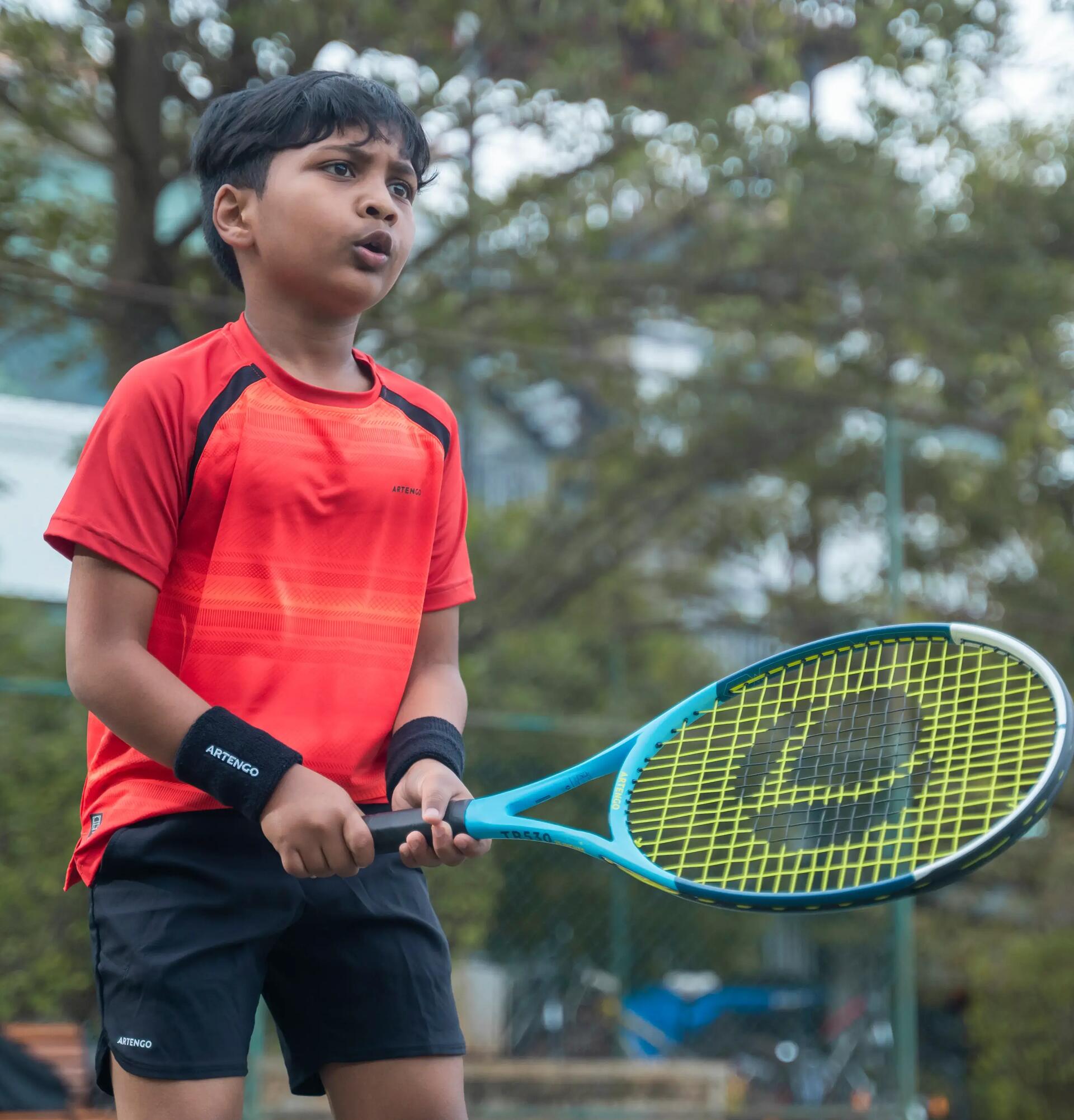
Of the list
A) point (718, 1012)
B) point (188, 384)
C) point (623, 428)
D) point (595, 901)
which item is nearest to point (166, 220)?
point (623, 428)

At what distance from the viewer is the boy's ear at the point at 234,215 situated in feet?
6.44

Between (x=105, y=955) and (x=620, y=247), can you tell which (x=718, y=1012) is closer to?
(x=620, y=247)

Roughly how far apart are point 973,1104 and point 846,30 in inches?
230

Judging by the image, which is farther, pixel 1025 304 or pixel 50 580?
pixel 1025 304

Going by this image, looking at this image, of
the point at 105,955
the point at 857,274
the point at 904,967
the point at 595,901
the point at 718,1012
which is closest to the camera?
the point at 105,955

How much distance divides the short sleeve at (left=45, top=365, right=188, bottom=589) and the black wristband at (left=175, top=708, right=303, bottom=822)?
196 millimetres

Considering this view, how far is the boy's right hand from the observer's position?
5.49 ft

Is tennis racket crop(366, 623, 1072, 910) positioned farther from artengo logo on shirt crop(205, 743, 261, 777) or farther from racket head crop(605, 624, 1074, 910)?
artengo logo on shirt crop(205, 743, 261, 777)

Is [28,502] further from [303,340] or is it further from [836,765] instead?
[836,765]

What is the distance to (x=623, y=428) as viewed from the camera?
26.8 ft

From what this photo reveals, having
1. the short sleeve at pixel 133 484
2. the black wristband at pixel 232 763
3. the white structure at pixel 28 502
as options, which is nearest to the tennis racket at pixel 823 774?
the black wristband at pixel 232 763

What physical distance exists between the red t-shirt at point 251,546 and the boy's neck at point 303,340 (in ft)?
0.10

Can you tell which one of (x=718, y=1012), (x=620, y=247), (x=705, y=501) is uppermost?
(x=620, y=247)

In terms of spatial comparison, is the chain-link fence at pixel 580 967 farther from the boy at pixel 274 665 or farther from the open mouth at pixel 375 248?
the open mouth at pixel 375 248
